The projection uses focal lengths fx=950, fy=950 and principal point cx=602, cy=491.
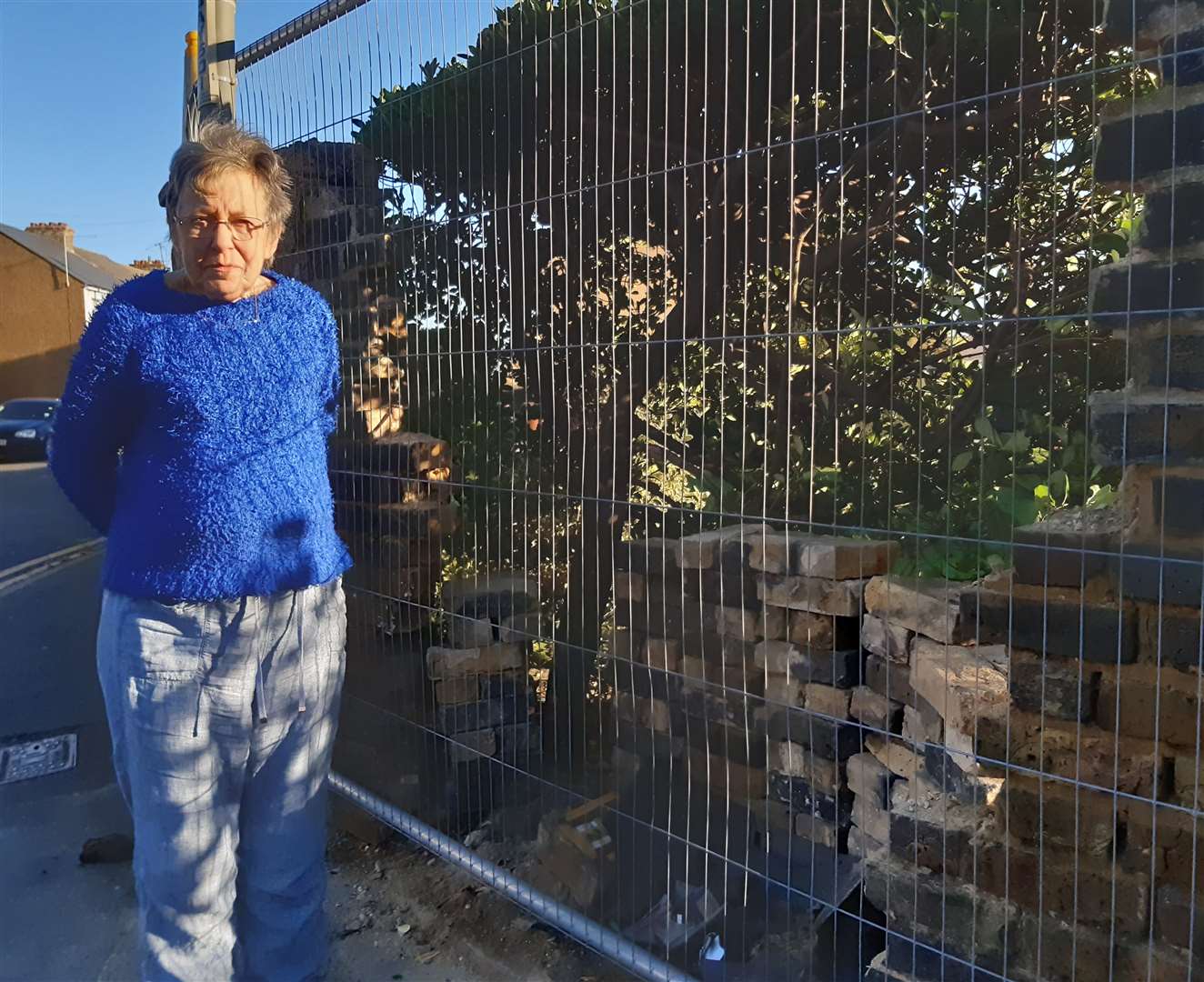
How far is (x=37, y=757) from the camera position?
4309 millimetres

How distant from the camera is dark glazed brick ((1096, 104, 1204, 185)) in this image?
147 cm

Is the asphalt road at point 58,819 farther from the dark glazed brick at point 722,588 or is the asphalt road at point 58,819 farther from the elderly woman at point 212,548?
the dark glazed brick at point 722,588

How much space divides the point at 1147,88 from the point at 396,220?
7.07 feet

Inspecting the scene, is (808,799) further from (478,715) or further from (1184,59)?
(1184,59)

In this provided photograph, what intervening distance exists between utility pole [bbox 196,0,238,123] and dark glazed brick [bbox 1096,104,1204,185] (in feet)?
10.4

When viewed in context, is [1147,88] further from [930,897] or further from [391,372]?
[391,372]

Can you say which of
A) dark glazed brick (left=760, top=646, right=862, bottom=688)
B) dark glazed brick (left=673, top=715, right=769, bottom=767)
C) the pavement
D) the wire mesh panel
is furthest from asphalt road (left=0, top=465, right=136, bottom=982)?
dark glazed brick (left=760, top=646, right=862, bottom=688)

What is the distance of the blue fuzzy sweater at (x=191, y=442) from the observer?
2.12 meters

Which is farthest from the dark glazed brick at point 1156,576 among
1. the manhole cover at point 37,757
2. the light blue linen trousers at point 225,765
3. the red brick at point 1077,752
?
the manhole cover at point 37,757

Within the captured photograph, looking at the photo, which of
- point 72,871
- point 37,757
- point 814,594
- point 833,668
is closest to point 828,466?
point 814,594

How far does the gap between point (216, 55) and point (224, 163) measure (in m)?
1.90

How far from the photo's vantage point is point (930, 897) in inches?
74.2

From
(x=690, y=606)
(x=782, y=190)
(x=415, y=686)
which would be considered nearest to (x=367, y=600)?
(x=415, y=686)

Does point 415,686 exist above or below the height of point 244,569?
below
